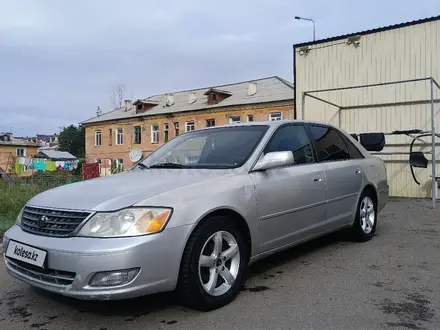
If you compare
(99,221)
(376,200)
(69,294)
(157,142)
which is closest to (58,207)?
(99,221)

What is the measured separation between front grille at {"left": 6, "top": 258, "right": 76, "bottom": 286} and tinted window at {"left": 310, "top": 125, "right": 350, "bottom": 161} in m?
3.02

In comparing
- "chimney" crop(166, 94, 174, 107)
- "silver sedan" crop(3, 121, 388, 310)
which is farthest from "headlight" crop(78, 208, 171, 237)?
"chimney" crop(166, 94, 174, 107)

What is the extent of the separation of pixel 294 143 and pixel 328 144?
781 millimetres

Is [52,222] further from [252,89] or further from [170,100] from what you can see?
→ [170,100]

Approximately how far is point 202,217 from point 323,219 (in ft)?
6.32

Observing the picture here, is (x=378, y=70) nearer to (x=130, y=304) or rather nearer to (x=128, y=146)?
(x=130, y=304)

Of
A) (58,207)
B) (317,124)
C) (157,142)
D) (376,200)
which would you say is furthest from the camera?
(157,142)

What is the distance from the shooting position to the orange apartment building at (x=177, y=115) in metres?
31.7

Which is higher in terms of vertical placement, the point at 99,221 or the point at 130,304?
the point at 99,221

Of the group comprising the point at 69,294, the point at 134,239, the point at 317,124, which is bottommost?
the point at 69,294

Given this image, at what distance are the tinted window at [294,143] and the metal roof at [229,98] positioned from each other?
82.8 feet

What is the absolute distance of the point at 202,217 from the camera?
3.25 m

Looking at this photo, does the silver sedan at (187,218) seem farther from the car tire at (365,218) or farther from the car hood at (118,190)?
the car tire at (365,218)

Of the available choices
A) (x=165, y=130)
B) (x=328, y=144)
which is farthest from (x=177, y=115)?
→ (x=328, y=144)
